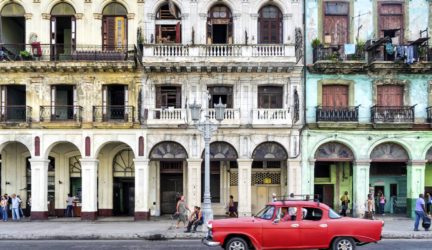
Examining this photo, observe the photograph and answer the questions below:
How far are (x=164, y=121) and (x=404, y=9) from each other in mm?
15363

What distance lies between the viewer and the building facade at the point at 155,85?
29906 mm

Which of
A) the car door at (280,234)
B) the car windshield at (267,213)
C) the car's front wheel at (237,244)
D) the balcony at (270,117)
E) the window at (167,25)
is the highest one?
the window at (167,25)

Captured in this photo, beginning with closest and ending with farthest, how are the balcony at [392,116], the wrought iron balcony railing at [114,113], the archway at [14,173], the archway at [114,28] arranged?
the balcony at [392,116] < the wrought iron balcony railing at [114,113] < the archway at [114,28] < the archway at [14,173]

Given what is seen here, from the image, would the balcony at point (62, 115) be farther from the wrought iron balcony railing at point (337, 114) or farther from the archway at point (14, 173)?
the wrought iron balcony railing at point (337, 114)

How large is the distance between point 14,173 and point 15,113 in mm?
3921

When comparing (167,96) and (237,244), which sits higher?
(167,96)

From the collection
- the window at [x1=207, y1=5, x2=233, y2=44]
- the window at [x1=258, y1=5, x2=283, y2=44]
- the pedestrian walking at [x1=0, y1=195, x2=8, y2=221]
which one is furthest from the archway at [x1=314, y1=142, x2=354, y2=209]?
the pedestrian walking at [x1=0, y1=195, x2=8, y2=221]

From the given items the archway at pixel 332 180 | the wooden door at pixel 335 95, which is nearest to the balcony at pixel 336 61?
the wooden door at pixel 335 95

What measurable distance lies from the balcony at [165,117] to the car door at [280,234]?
14.7m

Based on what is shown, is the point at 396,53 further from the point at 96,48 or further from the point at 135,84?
the point at 96,48

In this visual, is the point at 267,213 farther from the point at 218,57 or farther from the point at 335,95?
the point at 335,95

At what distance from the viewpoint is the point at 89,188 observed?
30.2 meters

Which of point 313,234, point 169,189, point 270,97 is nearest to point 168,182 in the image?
point 169,189

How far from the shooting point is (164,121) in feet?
98.9
